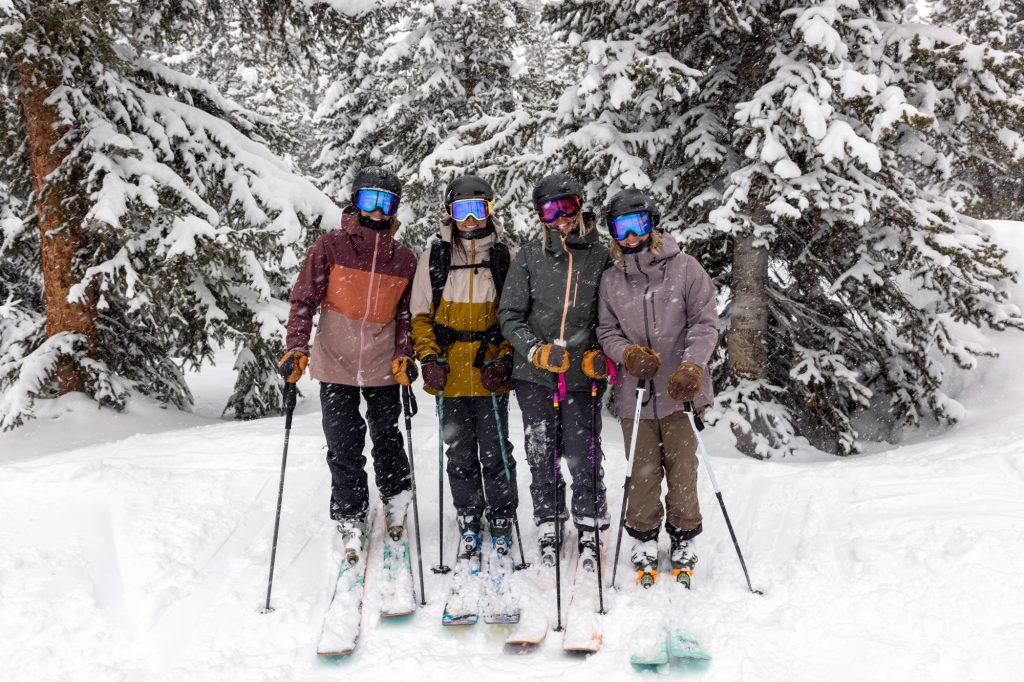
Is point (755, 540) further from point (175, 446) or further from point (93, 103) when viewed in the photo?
point (93, 103)

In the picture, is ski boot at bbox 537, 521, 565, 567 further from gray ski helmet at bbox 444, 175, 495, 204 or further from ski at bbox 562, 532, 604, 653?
gray ski helmet at bbox 444, 175, 495, 204

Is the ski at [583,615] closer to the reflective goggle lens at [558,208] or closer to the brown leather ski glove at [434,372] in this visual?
the brown leather ski glove at [434,372]

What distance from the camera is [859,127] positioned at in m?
6.10

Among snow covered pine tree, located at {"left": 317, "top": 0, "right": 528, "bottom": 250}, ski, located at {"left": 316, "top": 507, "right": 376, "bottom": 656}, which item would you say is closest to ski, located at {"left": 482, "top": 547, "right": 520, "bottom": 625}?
ski, located at {"left": 316, "top": 507, "right": 376, "bottom": 656}

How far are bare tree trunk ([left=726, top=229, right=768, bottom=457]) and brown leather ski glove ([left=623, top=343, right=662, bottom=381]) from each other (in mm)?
3758

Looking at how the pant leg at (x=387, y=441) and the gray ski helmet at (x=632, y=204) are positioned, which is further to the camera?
the pant leg at (x=387, y=441)

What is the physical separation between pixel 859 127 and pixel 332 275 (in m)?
5.50

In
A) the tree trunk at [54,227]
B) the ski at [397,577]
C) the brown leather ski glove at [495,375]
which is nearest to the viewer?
the ski at [397,577]

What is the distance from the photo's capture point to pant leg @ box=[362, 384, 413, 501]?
4.63 m

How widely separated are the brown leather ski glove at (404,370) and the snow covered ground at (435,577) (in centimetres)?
142

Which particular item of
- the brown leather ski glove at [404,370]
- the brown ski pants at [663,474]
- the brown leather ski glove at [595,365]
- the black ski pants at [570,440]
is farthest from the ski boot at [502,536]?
the brown leather ski glove at [595,365]

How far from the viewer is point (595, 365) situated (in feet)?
13.1

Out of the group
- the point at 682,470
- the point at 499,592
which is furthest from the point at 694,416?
the point at 499,592

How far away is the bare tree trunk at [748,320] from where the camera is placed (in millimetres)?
7109
